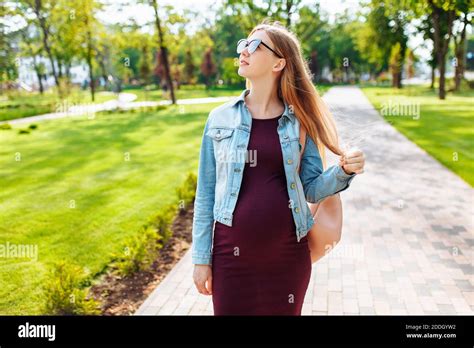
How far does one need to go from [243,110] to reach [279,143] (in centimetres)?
26

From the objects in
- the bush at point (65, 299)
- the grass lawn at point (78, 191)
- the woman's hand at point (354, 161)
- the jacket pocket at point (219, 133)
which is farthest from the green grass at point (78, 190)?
the woman's hand at point (354, 161)

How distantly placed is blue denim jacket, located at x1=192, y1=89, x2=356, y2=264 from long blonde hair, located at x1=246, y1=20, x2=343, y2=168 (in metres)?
0.06

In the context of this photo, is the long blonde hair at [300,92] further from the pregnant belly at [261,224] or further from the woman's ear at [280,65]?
the pregnant belly at [261,224]

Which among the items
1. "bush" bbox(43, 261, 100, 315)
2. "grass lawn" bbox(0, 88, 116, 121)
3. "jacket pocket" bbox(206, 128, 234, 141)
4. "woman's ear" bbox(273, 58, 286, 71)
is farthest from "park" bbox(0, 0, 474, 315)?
"grass lawn" bbox(0, 88, 116, 121)

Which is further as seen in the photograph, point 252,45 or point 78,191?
point 78,191

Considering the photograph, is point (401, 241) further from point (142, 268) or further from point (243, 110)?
point (243, 110)

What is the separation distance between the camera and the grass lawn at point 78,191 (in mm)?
5621

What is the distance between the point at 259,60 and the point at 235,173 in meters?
0.59

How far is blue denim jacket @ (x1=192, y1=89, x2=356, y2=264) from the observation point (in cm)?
240

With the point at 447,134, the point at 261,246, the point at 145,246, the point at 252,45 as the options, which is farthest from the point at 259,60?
the point at 447,134

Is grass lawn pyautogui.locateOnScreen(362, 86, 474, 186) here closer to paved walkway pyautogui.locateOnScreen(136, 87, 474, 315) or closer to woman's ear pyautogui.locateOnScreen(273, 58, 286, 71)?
paved walkway pyautogui.locateOnScreen(136, 87, 474, 315)

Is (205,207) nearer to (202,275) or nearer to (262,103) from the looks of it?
(202,275)

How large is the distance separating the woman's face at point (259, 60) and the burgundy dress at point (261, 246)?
0.25 meters

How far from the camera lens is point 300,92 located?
257 cm
